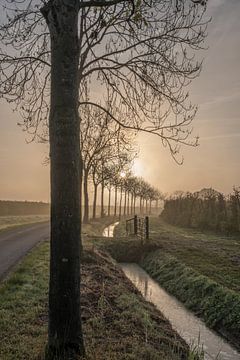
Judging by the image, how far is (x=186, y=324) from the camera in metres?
10.8

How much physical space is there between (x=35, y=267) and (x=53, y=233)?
9.06 m

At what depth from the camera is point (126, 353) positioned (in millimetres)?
6316

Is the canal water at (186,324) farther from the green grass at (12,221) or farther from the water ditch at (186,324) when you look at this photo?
the green grass at (12,221)

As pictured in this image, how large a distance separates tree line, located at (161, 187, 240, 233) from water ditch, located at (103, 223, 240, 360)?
15222 millimetres

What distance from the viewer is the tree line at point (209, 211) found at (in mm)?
30703

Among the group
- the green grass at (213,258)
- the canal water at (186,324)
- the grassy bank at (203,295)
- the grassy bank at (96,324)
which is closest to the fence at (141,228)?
the green grass at (213,258)

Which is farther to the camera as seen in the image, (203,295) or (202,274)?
(202,274)

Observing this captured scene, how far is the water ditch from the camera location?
28.5 feet

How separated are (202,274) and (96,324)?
301 inches

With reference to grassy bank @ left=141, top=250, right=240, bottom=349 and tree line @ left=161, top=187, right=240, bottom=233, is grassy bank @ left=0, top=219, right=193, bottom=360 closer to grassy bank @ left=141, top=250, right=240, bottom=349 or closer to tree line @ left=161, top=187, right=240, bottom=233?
grassy bank @ left=141, top=250, right=240, bottom=349

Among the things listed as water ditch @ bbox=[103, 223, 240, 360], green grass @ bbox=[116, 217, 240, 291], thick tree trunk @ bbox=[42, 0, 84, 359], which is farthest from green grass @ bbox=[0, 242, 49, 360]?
green grass @ bbox=[116, 217, 240, 291]

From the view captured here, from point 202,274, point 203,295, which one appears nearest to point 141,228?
point 202,274

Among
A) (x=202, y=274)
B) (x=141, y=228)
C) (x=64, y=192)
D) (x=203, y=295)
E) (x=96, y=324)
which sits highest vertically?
(x=64, y=192)

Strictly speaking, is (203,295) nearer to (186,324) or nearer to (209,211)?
(186,324)
